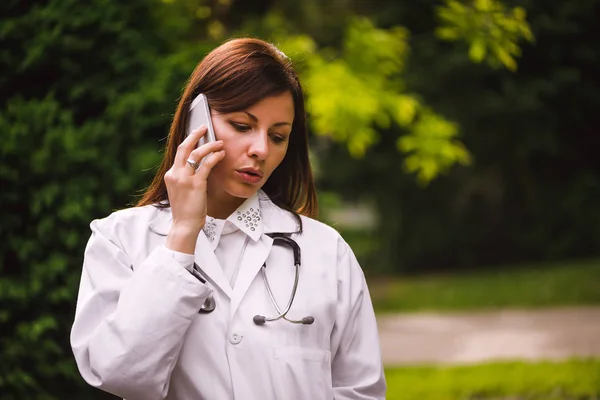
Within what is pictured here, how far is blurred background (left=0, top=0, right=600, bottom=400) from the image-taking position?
153 inches

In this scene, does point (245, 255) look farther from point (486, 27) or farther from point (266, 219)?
point (486, 27)

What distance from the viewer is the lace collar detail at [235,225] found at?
2252 mm

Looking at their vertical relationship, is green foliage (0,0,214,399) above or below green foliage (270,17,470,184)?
below

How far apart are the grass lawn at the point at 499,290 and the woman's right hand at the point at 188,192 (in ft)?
34.5

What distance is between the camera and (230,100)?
2.20 metres

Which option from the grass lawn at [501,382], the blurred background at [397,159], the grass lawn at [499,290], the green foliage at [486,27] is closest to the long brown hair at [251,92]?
the blurred background at [397,159]

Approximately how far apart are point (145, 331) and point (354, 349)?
Result: 0.63 metres

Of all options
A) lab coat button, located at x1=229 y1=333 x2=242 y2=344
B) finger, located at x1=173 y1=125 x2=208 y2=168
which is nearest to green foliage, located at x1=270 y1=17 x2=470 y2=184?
finger, located at x1=173 y1=125 x2=208 y2=168

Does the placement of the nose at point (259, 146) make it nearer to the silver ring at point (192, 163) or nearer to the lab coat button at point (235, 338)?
the silver ring at point (192, 163)

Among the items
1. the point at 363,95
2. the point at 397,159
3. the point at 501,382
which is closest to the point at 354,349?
the point at 363,95

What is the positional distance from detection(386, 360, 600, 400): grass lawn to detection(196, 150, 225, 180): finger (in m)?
5.09

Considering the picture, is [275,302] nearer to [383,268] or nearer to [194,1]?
[194,1]

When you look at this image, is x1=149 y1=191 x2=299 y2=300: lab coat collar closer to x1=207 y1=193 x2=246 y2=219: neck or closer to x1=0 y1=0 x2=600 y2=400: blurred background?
x1=207 y1=193 x2=246 y2=219: neck

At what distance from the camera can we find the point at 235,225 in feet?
7.43
